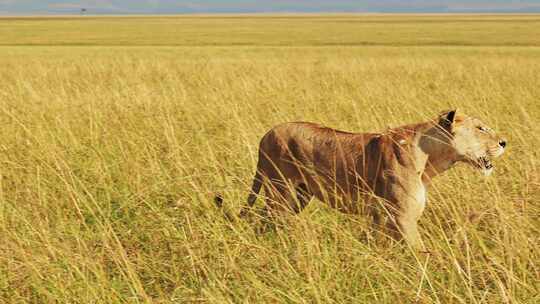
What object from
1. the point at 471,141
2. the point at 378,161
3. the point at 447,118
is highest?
the point at 447,118

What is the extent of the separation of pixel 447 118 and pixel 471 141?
230 mm

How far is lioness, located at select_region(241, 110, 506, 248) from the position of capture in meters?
3.89

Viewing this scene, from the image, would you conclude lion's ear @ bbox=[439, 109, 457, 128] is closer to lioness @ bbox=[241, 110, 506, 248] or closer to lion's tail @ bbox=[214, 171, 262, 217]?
lioness @ bbox=[241, 110, 506, 248]

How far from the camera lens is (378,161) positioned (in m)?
4.13

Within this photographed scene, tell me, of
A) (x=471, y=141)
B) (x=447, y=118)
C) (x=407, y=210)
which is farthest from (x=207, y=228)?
(x=471, y=141)

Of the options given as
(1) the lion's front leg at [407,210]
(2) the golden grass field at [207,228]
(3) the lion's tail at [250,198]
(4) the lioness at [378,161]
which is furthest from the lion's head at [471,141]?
(3) the lion's tail at [250,198]

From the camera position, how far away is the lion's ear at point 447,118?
397cm

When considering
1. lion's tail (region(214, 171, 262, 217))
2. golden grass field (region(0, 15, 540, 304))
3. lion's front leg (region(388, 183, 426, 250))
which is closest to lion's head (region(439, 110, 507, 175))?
golden grass field (region(0, 15, 540, 304))

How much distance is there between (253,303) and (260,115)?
5.68 metres

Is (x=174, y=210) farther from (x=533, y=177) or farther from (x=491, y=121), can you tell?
(x=491, y=121)

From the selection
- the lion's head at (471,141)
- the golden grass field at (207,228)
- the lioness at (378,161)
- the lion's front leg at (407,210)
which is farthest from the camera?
the lion's head at (471,141)

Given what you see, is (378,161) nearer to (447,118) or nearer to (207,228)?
(447,118)

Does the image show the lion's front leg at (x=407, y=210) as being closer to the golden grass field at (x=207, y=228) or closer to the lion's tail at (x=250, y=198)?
the golden grass field at (x=207, y=228)

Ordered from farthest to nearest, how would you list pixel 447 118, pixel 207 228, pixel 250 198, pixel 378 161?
1. pixel 250 198
2. pixel 378 161
3. pixel 447 118
4. pixel 207 228
